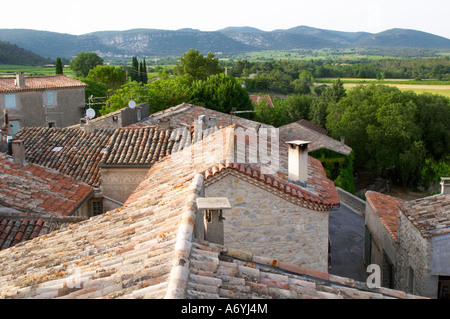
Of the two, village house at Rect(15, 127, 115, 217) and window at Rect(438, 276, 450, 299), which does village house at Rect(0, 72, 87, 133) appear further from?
window at Rect(438, 276, 450, 299)

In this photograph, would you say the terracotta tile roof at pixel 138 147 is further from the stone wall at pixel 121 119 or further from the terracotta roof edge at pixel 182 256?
the terracotta roof edge at pixel 182 256

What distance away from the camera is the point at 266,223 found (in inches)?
362

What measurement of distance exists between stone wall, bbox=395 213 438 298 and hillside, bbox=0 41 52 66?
95.7 meters

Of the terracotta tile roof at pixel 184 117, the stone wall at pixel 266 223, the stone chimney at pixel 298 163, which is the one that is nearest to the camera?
the stone wall at pixel 266 223

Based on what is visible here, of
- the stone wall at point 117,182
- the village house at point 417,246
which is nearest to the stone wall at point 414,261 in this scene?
the village house at point 417,246

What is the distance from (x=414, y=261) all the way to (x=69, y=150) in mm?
12206

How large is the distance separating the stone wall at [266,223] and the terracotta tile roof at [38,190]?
4719mm

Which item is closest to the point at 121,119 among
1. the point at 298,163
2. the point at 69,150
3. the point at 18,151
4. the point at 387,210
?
the point at 69,150

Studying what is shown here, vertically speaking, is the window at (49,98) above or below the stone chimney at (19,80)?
below

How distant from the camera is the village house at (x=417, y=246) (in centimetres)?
932

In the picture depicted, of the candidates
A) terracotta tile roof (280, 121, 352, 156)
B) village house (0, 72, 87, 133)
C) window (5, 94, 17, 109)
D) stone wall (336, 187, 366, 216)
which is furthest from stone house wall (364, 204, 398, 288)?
window (5, 94, 17, 109)

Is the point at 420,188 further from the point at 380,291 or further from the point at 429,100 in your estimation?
the point at 380,291

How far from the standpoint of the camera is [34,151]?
56.6ft
